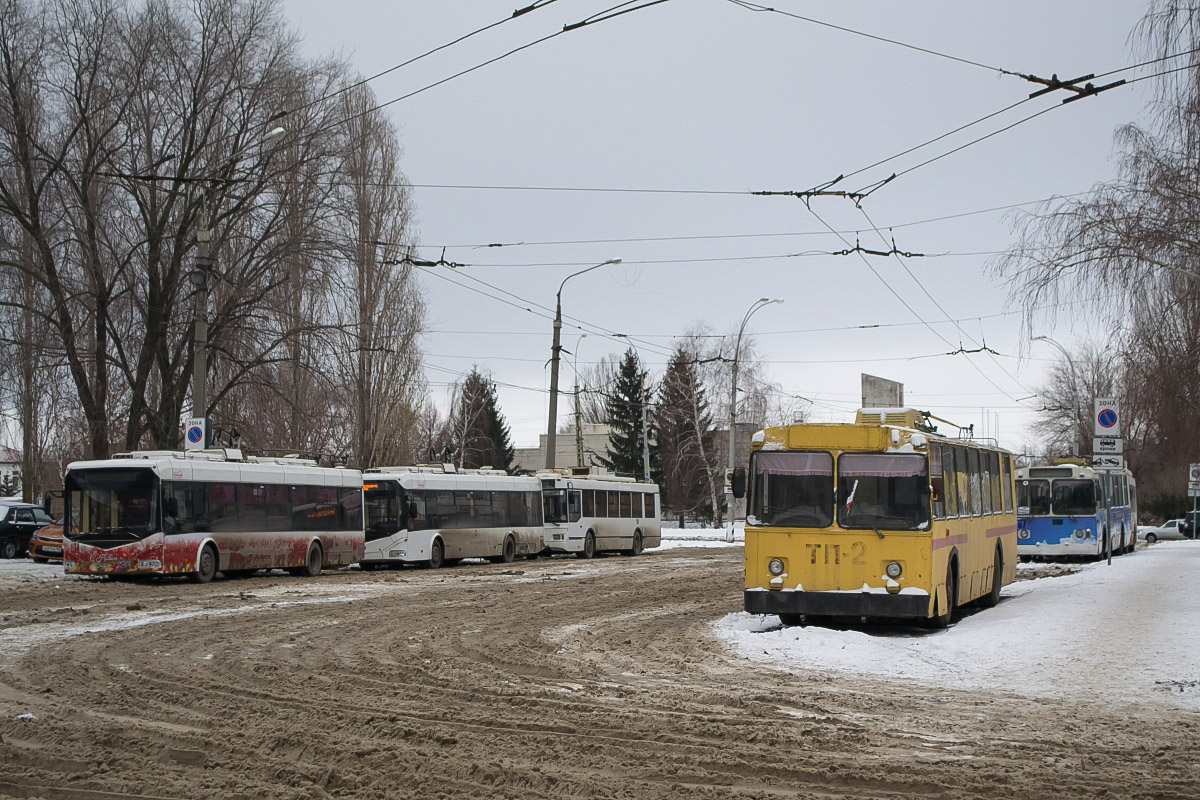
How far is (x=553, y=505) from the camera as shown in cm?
4206

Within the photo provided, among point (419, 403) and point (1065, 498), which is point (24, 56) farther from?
point (1065, 498)

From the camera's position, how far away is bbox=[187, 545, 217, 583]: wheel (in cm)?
2628

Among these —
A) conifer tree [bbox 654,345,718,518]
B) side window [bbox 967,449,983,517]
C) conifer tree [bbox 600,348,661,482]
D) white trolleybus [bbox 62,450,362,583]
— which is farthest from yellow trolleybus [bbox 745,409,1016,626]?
conifer tree [bbox 600,348,661,482]

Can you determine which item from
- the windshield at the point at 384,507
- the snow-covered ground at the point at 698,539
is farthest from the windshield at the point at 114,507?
the snow-covered ground at the point at 698,539

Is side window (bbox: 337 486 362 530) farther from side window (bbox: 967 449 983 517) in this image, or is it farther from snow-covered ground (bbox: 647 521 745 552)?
snow-covered ground (bbox: 647 521 745 552)

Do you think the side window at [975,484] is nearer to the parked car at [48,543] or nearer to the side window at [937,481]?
the side window at [937,481]

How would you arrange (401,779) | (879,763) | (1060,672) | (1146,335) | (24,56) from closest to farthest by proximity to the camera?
(401,779)
(879,763)
(1060,672)
(1146,335)
(24,56)

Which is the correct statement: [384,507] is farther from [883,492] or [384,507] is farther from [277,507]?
[883,492]

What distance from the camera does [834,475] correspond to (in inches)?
629

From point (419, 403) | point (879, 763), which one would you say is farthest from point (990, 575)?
point (419, 403)

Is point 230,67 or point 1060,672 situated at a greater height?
point 230,67

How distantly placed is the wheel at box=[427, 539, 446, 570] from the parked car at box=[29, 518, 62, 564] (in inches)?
388

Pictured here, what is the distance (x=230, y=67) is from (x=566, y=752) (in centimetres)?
2913

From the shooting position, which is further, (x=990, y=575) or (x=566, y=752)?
(x=990, y=575)
